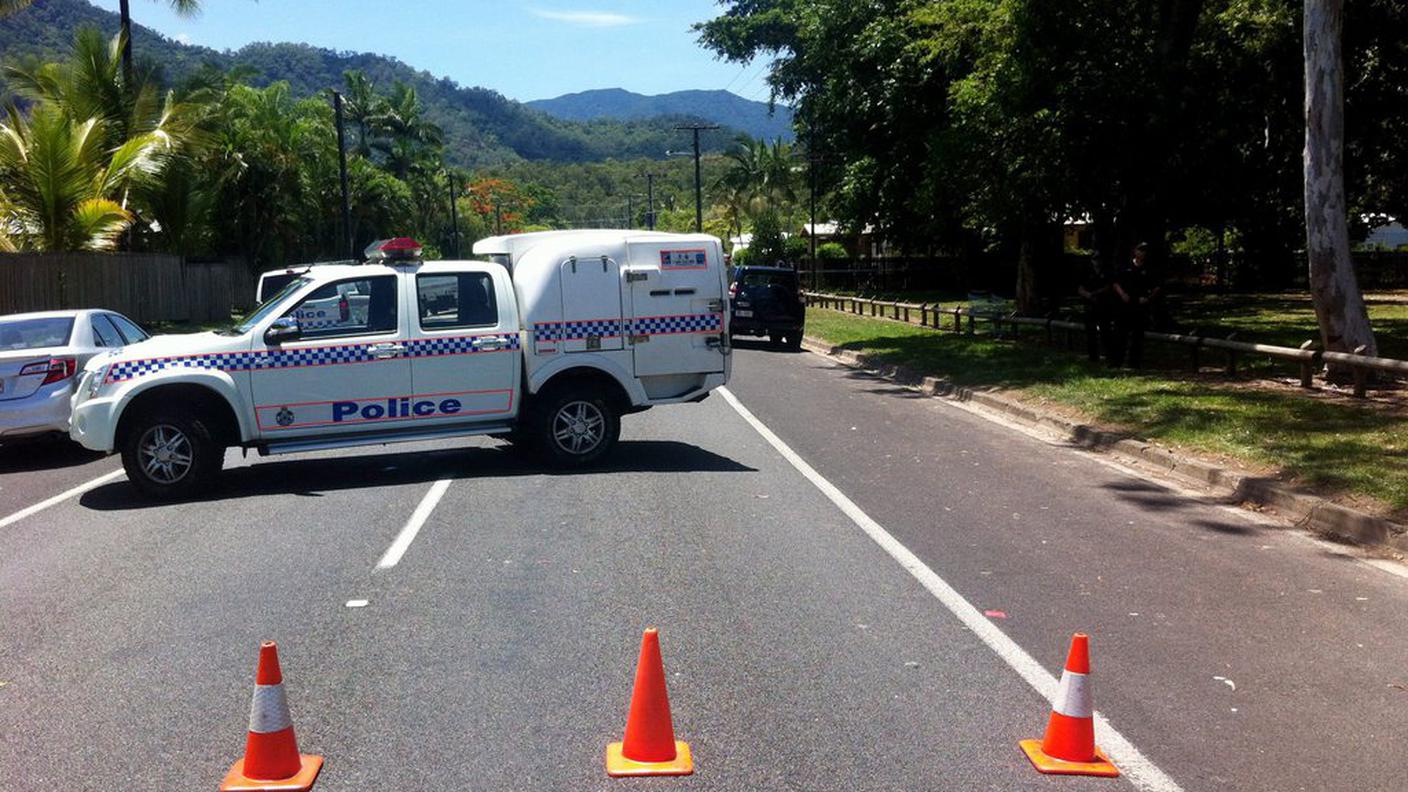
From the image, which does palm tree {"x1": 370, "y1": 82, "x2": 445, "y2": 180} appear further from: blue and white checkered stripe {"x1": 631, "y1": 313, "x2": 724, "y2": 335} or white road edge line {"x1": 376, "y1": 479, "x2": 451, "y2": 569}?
white road edge line {"x1": 376, "y1": 479, "x2": 451, "y2": 569}

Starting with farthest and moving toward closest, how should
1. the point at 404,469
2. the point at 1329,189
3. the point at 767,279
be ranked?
1. the point at 767,279
2. the point at 1329,189
3. the point at 404,469

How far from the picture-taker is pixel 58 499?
37.6 ft

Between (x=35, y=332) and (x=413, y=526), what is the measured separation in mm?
7149

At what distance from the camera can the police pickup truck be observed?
1098 centimetres

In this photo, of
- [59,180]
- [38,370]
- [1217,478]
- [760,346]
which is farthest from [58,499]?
[760,346]

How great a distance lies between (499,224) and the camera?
10894 cm

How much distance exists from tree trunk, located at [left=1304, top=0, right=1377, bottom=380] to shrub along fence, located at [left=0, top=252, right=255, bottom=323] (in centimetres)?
2319

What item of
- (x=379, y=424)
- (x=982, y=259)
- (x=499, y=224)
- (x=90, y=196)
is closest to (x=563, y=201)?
(x=499, y=224)

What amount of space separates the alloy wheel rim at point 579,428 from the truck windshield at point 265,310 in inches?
101

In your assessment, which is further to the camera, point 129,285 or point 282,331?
point 129,285

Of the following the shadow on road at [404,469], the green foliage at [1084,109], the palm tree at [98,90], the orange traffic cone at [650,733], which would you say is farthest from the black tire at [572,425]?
the palm tree at [98,90]

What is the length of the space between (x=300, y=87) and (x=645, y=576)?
166 meters

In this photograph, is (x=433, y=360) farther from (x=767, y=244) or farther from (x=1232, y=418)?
(x=767, y=244)

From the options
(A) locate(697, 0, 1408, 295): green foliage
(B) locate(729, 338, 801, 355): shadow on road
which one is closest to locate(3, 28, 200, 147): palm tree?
(B) locate(729, 338, 801, 355): shadow on road
